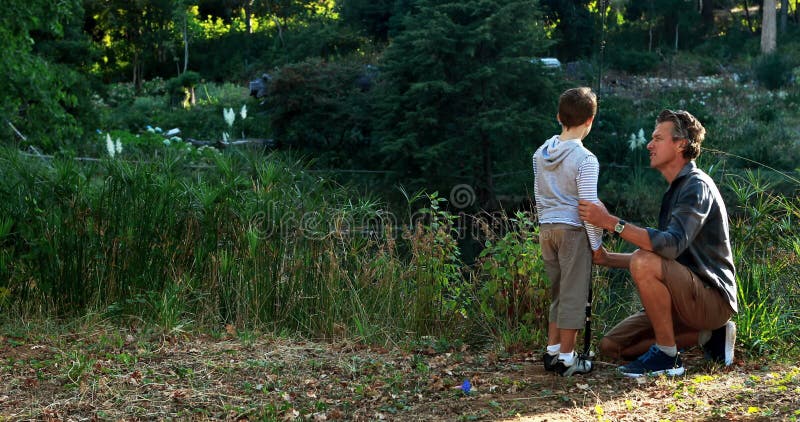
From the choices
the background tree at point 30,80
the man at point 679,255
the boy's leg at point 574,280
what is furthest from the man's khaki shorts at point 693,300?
the background tree at point 30,80

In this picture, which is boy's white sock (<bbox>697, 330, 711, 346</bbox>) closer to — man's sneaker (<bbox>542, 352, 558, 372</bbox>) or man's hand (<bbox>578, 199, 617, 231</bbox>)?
man's sneaker (<bbox>542, 352, 558, 372</bbox>)

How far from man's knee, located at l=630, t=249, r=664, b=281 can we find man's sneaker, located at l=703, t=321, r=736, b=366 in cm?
53

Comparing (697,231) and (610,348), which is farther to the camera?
(610,348)

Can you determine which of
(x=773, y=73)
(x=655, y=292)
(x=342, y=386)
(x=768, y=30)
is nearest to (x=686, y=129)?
(x=655, y=292)

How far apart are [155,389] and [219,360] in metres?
0.46

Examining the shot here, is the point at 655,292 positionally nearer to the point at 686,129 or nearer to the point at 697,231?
the point at 697,231

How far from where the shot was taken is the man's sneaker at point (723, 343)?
4.20 m

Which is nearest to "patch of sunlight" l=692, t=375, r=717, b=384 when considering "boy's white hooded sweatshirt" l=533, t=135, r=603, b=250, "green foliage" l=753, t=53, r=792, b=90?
"boy's white hooded sweatshirt" l=533, t=135, r=603, b=250

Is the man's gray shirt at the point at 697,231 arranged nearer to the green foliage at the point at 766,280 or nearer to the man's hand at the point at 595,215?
the man's hand at the point at 595,215

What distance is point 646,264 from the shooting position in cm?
394

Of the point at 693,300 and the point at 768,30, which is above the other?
the point at 768,30

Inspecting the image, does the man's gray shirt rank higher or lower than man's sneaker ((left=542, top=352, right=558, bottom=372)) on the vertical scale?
higher

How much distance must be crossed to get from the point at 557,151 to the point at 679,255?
→ 742mm

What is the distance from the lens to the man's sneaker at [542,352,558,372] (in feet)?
13.8
